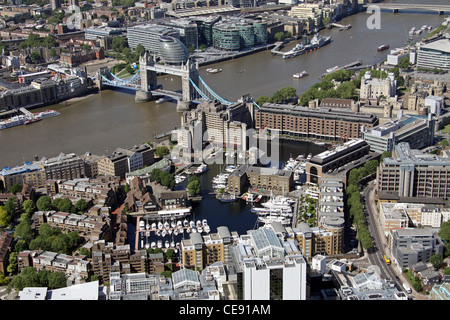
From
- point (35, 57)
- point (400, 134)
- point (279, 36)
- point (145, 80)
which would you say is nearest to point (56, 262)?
point (400, 134)

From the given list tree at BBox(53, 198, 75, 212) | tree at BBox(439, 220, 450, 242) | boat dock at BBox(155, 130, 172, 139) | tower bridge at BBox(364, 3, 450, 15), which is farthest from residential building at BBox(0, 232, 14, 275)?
tower bridge at BBox(364, 3, 450, 15)

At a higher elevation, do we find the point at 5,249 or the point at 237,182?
the point at 237,182

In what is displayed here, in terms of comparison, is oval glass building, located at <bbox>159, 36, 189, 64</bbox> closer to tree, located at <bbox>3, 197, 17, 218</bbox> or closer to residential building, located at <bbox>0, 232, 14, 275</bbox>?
tree, located at <bbox>3, 197, 17, 218</bbox>

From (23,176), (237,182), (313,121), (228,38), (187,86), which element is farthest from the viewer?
(228,38)

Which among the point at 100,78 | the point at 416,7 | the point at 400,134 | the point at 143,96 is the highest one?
the point at 416,7

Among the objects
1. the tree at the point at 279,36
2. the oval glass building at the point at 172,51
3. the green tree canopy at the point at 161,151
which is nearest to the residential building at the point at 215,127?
the green tree canopy at the point at 161,151

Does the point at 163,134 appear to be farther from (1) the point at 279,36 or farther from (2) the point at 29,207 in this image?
(1) the point at 279,36

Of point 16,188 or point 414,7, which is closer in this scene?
point 16,188
